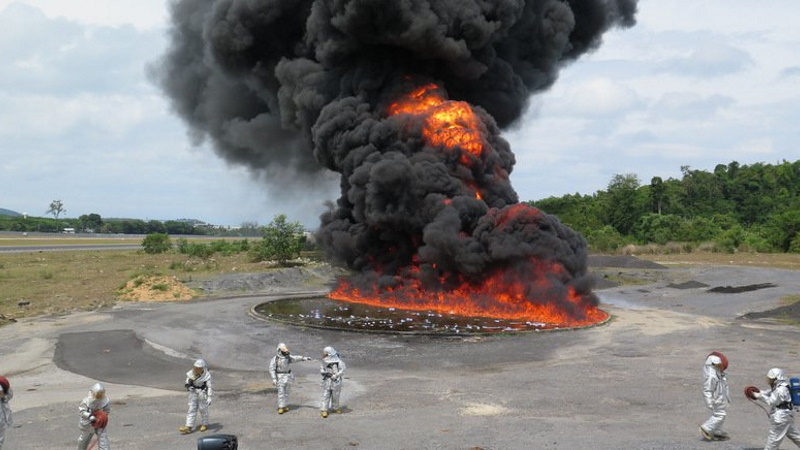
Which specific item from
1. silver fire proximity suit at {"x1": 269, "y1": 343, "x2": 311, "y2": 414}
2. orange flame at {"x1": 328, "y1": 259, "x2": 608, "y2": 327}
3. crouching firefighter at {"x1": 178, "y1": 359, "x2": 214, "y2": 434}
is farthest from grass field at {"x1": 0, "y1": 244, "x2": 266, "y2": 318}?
silver fire proximity suit at {"x1": 269, "y1": 343, "x2": 311, "y2": 414}

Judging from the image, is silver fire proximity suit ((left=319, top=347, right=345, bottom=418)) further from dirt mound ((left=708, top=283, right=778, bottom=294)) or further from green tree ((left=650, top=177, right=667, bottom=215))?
green tree ((left=650, top=177, right=667, bottom=215))

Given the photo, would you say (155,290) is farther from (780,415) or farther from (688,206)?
(688,206)

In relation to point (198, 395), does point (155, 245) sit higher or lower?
higher

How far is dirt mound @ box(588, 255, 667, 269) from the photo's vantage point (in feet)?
156

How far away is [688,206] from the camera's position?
86500 mm

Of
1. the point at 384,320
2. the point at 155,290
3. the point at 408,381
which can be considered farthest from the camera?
the point at 155,290

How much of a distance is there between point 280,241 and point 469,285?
82.8 ft

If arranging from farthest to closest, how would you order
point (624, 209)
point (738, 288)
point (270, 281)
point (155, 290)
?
point (624, 209), point (270, 281), point (738, 288), point (155, 290)

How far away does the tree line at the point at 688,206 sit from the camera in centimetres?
6825

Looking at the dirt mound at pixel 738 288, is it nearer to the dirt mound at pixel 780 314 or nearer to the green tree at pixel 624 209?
the dirt mound at pixel 780 314

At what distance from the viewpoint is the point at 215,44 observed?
35.1 metres

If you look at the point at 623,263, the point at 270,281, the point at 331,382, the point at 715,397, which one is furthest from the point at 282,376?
the point at 623,263

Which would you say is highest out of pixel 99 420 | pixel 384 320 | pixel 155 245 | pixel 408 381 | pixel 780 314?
pixel 155 245

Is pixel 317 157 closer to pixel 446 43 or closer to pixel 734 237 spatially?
pixel 446 43
